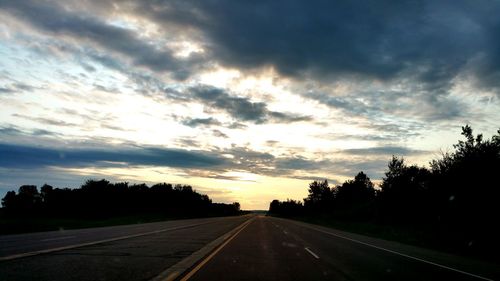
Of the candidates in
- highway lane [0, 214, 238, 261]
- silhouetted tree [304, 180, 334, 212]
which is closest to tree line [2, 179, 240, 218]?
silhouetted tree [304, 180, 334, 212]

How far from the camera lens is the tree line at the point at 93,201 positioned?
12838 cm

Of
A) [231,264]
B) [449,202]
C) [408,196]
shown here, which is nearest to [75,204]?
[408,196]

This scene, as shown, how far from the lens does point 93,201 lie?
423 ft

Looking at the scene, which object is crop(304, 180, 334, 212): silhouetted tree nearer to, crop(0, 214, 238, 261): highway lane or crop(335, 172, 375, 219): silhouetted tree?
crop(335, 172, 375, 219): silhouetted tree

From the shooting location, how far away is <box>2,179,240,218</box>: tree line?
421 feet

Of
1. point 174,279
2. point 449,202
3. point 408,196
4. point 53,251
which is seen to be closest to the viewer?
point 174,279

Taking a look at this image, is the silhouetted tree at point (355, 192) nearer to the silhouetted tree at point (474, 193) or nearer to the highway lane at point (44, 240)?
the silhouetted tree at point (474, 193)

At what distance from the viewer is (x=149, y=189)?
543ft

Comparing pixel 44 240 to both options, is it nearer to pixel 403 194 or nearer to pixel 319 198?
pixel 403 194

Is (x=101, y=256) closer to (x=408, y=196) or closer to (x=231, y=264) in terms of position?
(x=231, y=264)

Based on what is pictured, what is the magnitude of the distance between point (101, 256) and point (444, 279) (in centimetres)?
968

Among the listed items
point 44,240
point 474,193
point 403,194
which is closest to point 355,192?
point 403,194

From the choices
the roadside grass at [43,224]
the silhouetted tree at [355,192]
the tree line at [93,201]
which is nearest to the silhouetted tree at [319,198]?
the silhouetted tree at [355,192]

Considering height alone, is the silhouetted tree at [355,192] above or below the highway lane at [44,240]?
above
